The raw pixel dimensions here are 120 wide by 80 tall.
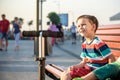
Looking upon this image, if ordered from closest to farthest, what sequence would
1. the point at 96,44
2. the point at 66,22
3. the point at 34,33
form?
the point at 96,44 → the point at 34,33 → the point at 66,22

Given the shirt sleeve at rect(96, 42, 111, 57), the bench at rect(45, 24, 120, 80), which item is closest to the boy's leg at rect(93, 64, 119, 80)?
the shirt sleeve at rect(96, 42, 111, 57)

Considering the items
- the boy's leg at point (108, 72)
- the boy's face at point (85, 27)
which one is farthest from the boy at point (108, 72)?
the boy's face at point (85, 27)

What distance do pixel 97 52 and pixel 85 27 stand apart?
0.84 feet

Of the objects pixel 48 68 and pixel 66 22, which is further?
pixel 66 22

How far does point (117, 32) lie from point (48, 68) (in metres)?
1.17

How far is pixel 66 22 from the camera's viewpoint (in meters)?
50.0

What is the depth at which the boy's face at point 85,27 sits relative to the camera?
3.84 m

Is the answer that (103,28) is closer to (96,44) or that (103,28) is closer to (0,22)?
(96,44)

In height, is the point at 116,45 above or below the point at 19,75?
above

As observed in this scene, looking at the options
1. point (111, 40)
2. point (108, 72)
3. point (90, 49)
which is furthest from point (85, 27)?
point (111, 40)

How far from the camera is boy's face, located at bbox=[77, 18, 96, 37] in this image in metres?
3.84

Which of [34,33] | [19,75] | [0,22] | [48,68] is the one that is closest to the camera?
[34,33]

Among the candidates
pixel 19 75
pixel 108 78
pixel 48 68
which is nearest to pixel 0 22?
pixel 19 75

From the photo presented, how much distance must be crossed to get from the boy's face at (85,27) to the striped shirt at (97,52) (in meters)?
0.09
